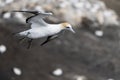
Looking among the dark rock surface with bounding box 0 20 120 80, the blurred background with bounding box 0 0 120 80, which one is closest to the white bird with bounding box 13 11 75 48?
the blurred background with bounding box 0 0 120 80

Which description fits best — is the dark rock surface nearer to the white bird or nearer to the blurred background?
the blurred background

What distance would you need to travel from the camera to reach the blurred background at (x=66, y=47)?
6.60m

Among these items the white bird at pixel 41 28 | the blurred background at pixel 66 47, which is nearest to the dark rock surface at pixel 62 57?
the blurred background at pixel 66 47

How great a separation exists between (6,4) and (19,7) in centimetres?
19

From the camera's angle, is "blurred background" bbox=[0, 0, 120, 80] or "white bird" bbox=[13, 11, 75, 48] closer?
"white bird" bbox=[13, 11, 75, 48]

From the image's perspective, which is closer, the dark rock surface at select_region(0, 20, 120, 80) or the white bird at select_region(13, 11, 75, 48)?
the white bird at select_region(13, 11, 75, 48)

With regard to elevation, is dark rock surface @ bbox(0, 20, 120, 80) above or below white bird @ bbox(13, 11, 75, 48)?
above

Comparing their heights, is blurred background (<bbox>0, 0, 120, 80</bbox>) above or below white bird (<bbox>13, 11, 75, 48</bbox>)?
above

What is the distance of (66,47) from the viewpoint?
6789 mm

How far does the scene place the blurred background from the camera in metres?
6.60

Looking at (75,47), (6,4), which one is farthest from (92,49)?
(6,4)

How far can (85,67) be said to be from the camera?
6664 mm

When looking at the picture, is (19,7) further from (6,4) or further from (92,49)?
(92,49)

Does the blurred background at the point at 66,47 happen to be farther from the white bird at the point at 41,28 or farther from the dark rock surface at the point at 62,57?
the white bird at the point at 41,28
